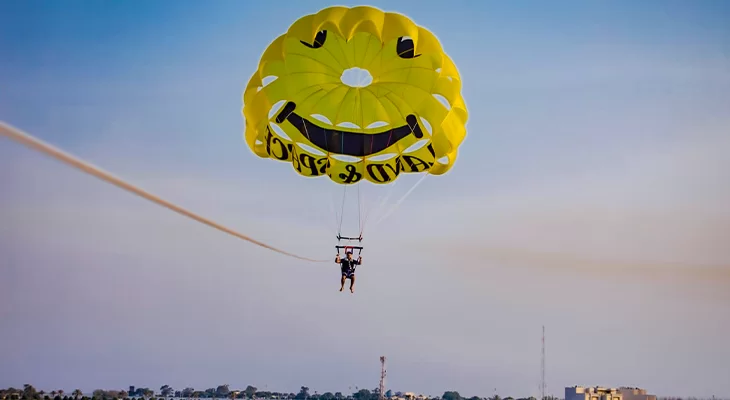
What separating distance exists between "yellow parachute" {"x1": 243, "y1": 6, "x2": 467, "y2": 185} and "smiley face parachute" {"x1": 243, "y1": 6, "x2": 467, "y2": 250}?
25 millimetres

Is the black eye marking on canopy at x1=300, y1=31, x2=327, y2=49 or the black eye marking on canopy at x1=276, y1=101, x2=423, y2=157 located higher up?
the black eye marking on canopy at x1=300, y1=31, x2=327, y2=49

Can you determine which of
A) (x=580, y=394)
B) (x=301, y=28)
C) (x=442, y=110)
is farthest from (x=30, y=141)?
(x=580, y=394)

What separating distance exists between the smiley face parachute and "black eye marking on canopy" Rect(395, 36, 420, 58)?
0.08 feet

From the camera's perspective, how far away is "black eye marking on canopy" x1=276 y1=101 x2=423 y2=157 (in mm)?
25172

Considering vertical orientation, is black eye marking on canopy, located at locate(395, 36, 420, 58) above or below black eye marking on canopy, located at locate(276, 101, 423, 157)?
above

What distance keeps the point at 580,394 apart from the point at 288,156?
9333cm

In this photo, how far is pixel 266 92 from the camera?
24.1 metres

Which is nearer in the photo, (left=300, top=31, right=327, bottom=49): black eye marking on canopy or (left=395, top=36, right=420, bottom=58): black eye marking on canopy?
(left=395, top=36, right=420, bottom=58): black eye marking on canopy

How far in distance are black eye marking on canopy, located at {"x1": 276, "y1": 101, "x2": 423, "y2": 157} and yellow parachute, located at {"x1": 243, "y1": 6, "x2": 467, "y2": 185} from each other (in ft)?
0.09

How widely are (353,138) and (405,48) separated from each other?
2920 mm

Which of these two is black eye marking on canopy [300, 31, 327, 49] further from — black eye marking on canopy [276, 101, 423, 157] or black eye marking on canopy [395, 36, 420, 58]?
black eye marking on canopy [276, 101, 423, 157]

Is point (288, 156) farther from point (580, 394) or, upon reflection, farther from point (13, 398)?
point (13, 398)

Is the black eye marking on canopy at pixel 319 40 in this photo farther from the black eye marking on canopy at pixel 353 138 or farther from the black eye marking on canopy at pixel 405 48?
the black eye marking on canopy at pixel 353 138

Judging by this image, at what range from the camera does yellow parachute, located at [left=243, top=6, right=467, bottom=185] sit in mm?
23531
